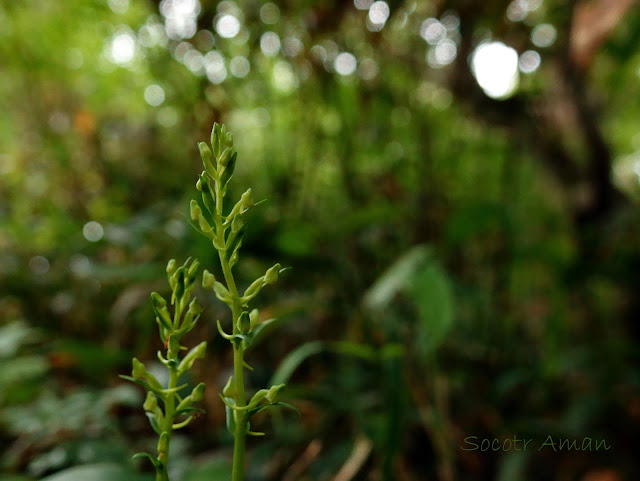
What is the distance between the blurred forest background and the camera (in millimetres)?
958

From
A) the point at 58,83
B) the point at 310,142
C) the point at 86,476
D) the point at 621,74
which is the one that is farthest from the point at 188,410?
the point at 621,74

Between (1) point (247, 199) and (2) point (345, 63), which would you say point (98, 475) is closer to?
(1) point (247, 199)

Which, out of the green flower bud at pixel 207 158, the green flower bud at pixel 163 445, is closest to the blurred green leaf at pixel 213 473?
the green flower bud at pixel 163 445

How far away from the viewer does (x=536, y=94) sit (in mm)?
1626

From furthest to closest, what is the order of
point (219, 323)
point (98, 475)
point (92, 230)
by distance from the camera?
point (92, 230)
point (98, 475)
point (219, 323)

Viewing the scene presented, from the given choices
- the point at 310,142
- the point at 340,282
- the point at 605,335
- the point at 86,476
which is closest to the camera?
the point at 86,476

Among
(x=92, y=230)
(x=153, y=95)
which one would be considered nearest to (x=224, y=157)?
(x=92, y=230)

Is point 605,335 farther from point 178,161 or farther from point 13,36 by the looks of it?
point 13,36

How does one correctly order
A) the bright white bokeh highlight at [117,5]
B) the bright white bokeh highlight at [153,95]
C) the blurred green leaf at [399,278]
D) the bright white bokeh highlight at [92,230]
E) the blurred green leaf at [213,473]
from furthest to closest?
the bright white bokeh highlight at [153,95]
the bright white bokeh highlight at [117,5]
the bright white bokeh highlight at [92,230]
the blurred green leaf at [399,278]
the blurred green leaf at [213,473]

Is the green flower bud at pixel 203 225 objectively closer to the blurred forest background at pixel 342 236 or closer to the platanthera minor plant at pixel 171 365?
Answer: the platanthera minor plant at pixel 171 365

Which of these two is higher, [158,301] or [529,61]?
[529,61]

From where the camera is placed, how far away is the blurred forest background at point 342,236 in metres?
0.96

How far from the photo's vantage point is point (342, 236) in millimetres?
1270

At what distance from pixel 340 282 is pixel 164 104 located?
2.61 ft
